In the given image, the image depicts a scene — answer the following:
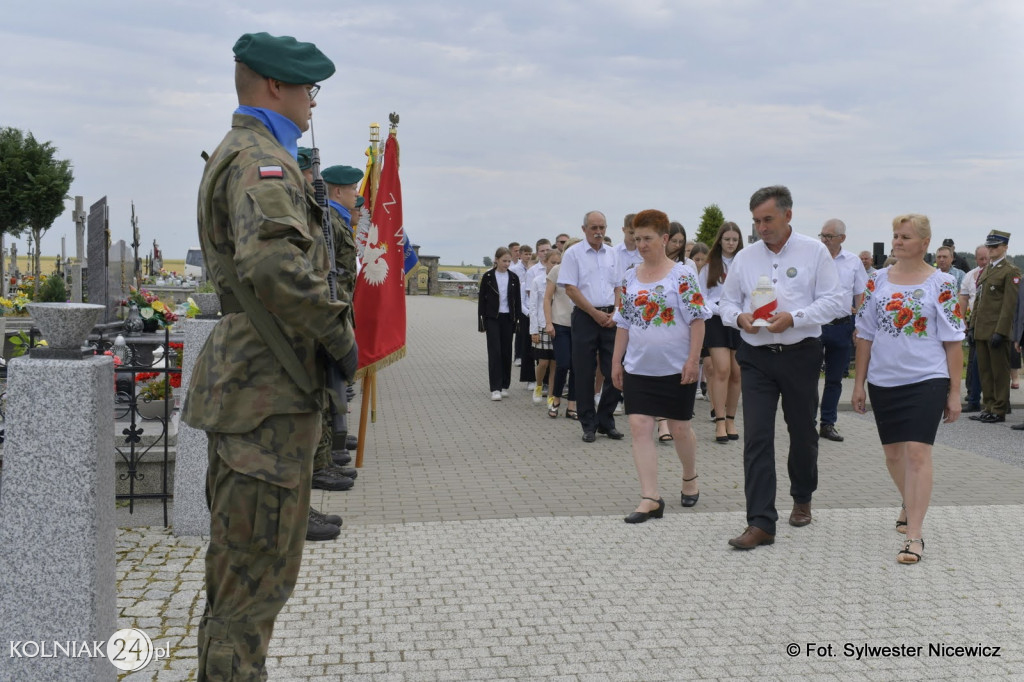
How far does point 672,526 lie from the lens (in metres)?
6.43

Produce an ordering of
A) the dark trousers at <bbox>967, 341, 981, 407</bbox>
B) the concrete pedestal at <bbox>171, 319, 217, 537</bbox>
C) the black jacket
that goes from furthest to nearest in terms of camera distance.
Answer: the black jacket → the dark trousers at <bbox>967, 341, 981, 407</bbox> → the concrete pedestal at <bbox>171, 319, 217, 537</bbox>

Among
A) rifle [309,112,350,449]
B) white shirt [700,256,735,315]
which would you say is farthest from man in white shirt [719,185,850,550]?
white shirt [700,256,735,315]

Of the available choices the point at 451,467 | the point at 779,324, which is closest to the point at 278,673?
the point at 779,324

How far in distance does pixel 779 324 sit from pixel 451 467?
12.0ft

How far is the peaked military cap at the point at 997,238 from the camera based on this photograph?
12.1 m

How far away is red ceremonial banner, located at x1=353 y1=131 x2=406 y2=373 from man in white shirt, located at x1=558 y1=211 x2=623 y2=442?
92.8 inches

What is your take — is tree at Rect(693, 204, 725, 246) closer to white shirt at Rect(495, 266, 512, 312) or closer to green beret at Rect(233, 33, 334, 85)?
white shirt at Rect(495, 266, 512, 312)

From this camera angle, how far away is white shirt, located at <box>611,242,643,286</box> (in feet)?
32.9

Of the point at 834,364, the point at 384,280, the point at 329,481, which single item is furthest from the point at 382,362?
the point at 834,364

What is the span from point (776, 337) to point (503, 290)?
7.80 m

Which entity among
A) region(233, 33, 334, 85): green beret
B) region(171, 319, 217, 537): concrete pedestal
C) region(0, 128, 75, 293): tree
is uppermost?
region(0, 128, 75, 293): tree

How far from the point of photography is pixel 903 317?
5.86 metres

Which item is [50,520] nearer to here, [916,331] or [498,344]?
[916,331]

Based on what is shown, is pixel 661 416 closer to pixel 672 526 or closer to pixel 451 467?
pixel 672 526
